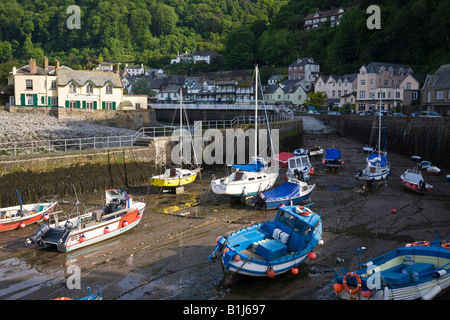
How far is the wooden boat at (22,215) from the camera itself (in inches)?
635

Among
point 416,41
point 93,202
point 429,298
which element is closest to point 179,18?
point 416,41

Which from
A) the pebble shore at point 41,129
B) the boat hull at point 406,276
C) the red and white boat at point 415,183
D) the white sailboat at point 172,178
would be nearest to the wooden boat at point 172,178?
the white sailboat at point 172,178

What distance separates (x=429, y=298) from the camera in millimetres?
10070

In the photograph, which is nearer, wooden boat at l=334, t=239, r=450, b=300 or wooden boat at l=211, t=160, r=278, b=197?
wooden boat at l=334, t=239, r=450, b=300

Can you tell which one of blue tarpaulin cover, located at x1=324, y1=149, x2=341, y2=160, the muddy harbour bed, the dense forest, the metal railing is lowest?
the muddy harbour bed

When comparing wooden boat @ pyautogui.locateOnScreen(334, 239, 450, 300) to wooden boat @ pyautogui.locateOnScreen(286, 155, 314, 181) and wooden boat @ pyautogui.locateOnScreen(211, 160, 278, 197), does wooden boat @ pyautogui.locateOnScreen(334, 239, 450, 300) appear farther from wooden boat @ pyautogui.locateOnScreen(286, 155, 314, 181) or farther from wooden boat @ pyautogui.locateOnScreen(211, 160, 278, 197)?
wooden boat @ pyautogui.locateOnScreen(286, 155, 314, 181)

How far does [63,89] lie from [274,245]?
4112 cm

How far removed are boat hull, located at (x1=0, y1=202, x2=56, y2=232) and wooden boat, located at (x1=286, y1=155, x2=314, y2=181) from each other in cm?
1424

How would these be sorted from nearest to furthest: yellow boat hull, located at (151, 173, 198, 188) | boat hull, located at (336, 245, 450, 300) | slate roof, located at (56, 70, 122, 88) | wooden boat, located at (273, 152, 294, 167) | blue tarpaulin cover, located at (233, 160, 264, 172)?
boat hull, located at (336, 245, 450, 300) < yellow boat hull, located at (151, 173, 198, 188) < blue tarpaulin cover, located at (233, 160, 264, 172) < wooden boat, located at (273, 152, 294, 167) < slate roof, located at (56, 70, 122, 88)

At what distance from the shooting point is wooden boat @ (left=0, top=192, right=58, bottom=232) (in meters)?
16.1

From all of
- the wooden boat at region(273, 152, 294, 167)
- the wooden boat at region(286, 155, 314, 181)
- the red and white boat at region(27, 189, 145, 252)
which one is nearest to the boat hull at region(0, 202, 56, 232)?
the red and white boat at region(27, 189, 145, 252)

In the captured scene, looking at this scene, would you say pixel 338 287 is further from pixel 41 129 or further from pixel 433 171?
pixel 41 129

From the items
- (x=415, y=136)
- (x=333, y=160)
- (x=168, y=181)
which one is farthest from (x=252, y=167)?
(x=415, y=136)

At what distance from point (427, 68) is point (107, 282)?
203 ft
